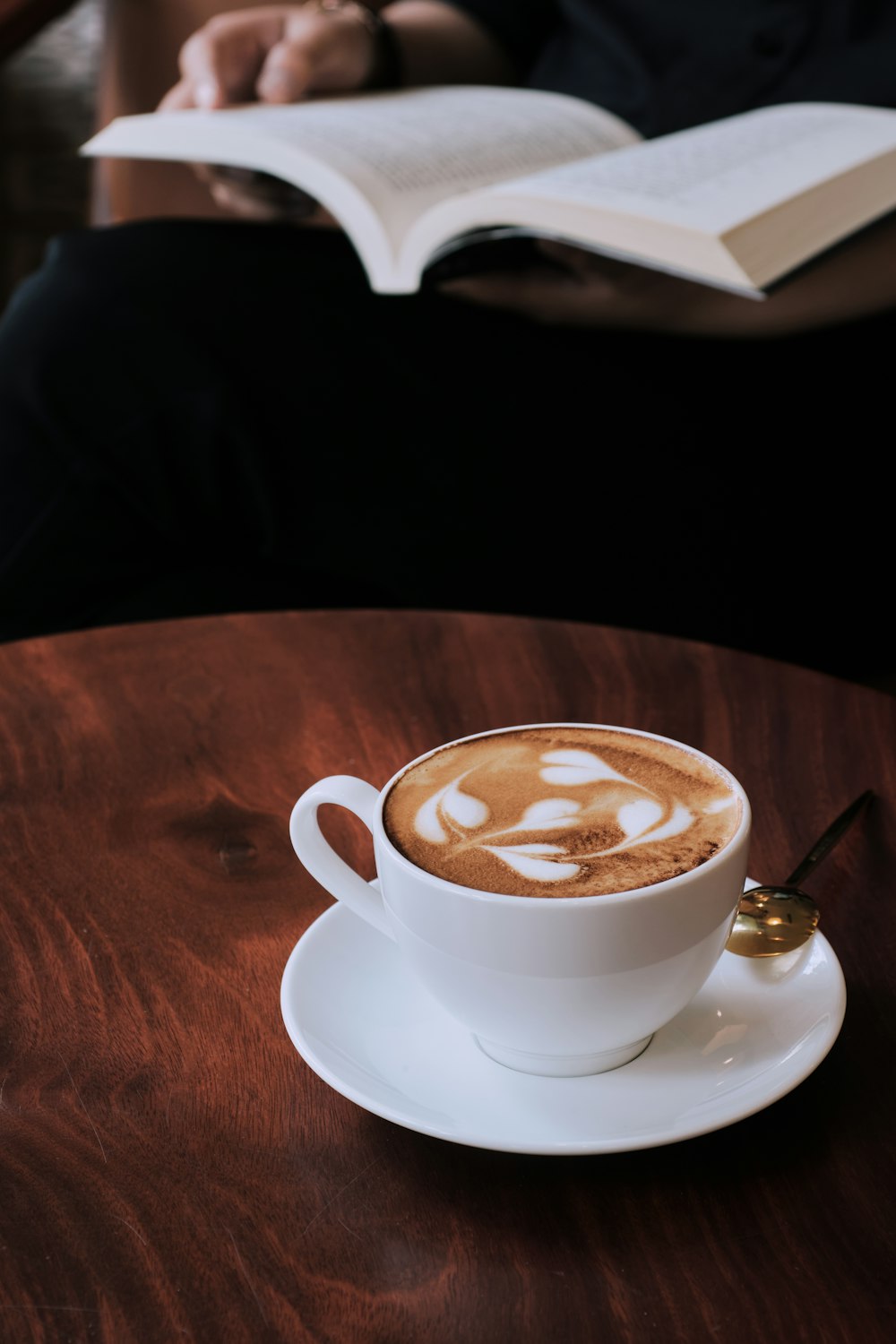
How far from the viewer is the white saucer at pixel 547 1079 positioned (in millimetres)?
304

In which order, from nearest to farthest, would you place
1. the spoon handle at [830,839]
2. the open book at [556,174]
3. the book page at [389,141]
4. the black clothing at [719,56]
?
1. the spoon handle at [830,839]
2. the open book at [556,174]
3. the book page at [389,141]
4. the black clothing at [719,56]

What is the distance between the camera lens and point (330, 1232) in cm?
29

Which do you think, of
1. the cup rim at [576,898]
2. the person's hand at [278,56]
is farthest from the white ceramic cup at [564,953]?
the person's hand at [278,56]

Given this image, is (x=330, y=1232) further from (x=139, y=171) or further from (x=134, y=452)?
(x=139, y=171)

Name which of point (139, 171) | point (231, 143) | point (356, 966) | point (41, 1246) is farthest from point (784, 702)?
point (139, 171)

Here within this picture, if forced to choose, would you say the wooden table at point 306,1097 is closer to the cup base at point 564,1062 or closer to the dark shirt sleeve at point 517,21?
the cup base at point 564,1062

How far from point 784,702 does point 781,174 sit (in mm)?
409

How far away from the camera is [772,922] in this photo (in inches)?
14.6

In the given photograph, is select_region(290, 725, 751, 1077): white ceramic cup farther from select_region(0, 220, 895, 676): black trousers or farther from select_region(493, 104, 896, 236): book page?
select_region(0, 220, 895, 676): black trousers

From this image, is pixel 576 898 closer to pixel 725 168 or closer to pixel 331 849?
pixel 331 849

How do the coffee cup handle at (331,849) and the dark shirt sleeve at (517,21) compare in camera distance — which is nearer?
the coffee cup handle at (331,849)

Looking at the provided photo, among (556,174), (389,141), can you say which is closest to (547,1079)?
(556,174)

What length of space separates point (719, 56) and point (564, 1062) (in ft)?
3.19

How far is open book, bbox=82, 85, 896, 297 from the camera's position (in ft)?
2.39
